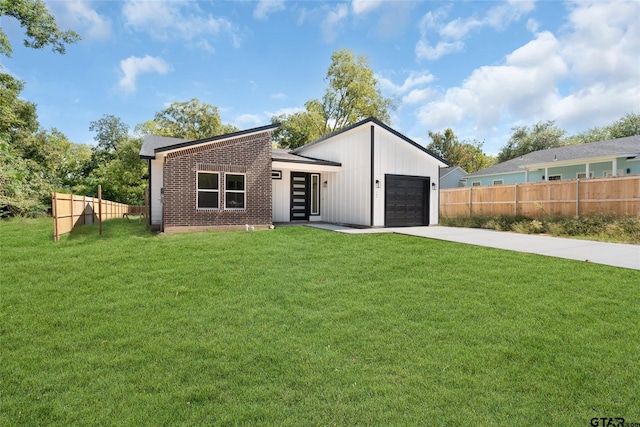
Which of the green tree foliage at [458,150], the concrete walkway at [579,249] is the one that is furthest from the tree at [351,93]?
the concrete walkway at [579,249]

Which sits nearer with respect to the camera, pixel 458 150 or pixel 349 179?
pixel 349 179

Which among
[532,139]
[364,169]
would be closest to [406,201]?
[364,169]

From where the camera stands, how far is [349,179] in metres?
13.2

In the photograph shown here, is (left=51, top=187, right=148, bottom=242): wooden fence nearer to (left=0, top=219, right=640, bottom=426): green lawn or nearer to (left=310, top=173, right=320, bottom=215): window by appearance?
(left=0, top=219, right=640, bottom=426): green lawn

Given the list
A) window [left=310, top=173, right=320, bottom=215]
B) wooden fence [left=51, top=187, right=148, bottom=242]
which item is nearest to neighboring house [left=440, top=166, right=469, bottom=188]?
window [left=310, top=173, right=320, bottom=215]

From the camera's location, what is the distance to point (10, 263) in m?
6.25

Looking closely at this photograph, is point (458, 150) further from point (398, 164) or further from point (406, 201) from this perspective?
point (398, 164)

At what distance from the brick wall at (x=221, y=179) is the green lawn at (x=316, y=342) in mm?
4316

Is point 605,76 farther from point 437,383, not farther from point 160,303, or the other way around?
point 160,303

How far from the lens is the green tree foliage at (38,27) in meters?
14.6

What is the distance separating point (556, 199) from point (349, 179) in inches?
332

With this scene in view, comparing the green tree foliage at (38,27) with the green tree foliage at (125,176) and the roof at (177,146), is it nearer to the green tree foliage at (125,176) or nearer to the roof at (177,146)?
the roof at (177,146)

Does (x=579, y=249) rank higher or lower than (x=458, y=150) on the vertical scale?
lower

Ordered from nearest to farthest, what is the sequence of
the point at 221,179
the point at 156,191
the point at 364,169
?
the point at 221,179 → the point at 364,169 → the point at 156,191
